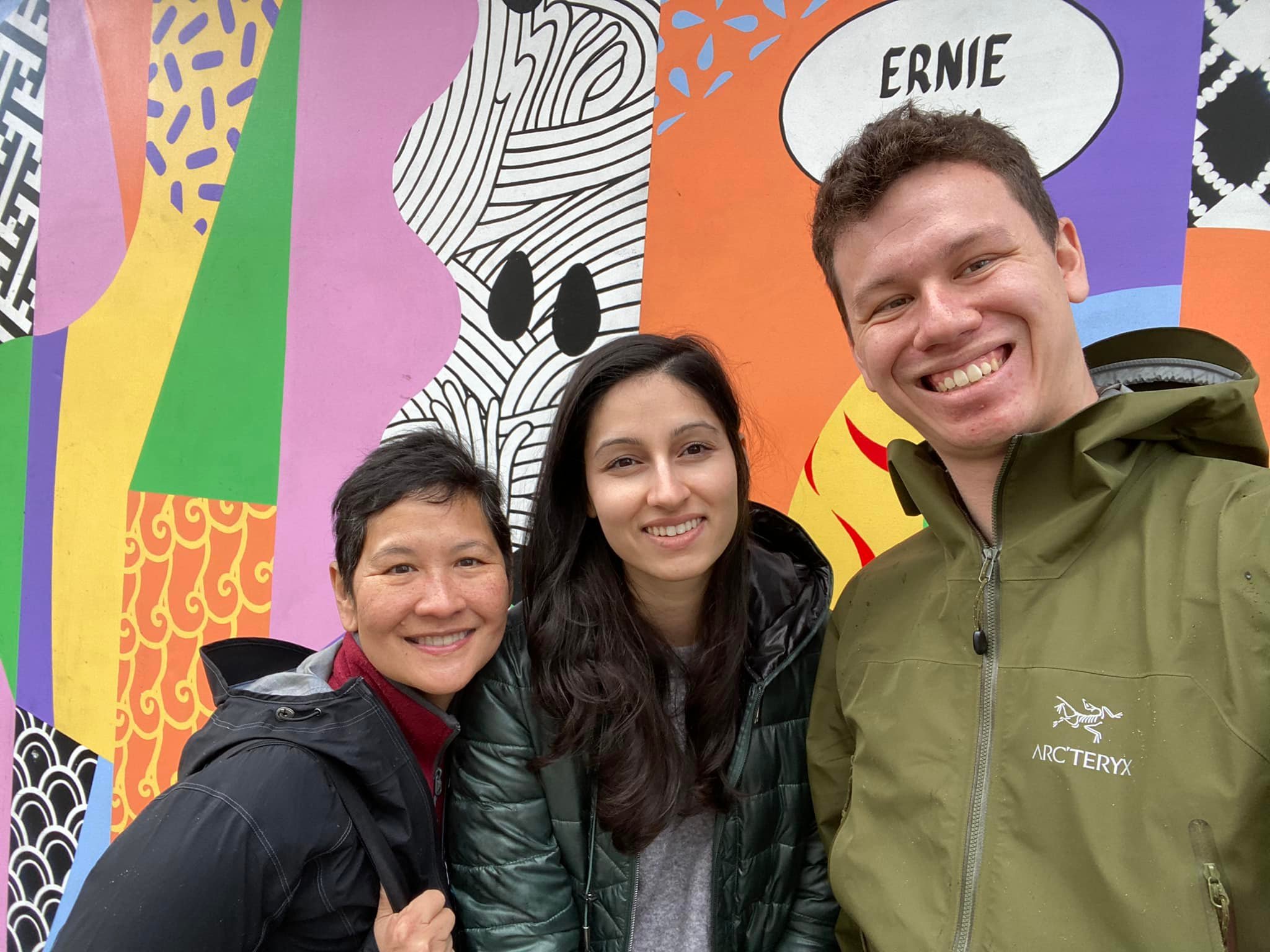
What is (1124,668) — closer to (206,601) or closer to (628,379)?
(628,379)

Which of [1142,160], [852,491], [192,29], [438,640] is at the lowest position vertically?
[438,640]

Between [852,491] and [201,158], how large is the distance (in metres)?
2.69

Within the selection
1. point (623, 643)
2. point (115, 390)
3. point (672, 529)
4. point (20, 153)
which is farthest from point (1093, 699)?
point (20, 153)

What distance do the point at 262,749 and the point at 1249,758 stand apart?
4.82ft

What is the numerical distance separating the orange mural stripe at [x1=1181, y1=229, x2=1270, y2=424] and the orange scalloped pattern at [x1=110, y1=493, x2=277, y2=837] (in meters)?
2.83

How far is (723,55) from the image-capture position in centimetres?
236

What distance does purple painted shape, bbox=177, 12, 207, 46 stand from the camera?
316 centimetres

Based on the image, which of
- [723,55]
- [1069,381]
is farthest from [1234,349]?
[723,55]

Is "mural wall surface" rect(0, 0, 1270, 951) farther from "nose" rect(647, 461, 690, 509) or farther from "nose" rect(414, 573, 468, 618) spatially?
"nose" rect(414, 573, 468, 618)

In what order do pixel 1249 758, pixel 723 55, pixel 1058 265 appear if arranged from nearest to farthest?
1. pixel 1249 758
2. pixel 1058 265
3. pixel 723 55

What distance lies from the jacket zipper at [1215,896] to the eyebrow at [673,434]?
103cm

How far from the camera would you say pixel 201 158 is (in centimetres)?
315

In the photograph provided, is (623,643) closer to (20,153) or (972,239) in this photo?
(972,239)

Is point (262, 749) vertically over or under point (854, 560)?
under
